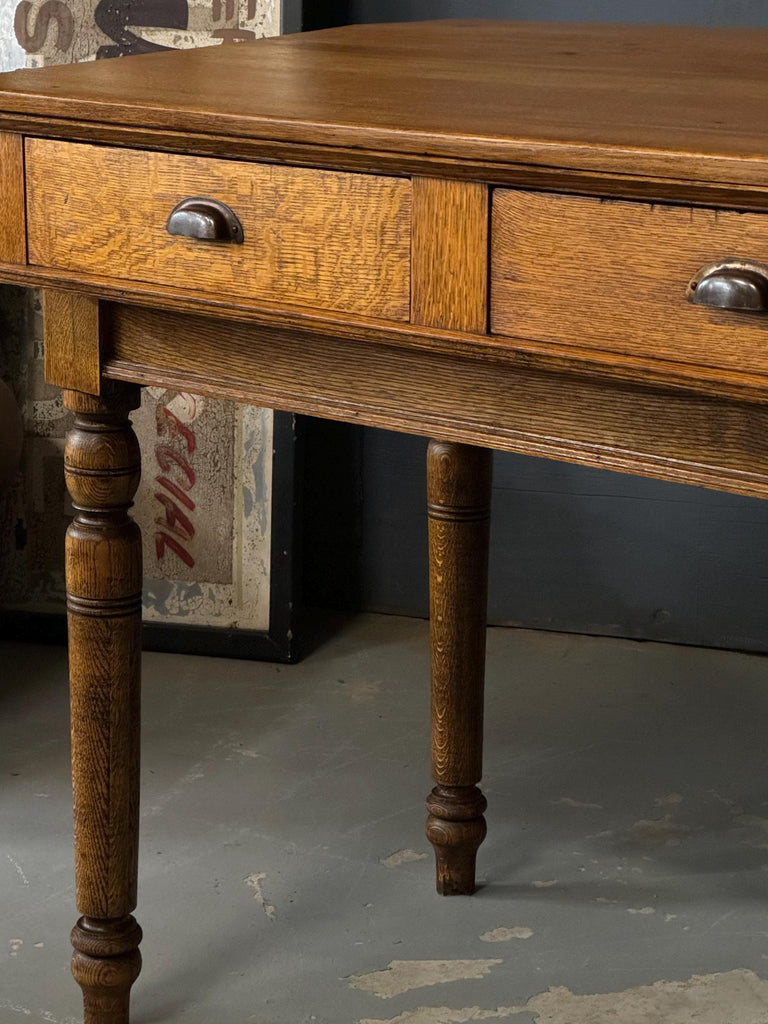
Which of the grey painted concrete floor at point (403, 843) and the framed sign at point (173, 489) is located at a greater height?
the framed sign at point (173, 489)

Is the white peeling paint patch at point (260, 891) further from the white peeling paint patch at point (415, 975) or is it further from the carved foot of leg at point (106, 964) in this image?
the carved foot of leg at point (106, 964)

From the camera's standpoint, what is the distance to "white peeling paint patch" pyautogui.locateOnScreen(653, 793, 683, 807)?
6.48 feet

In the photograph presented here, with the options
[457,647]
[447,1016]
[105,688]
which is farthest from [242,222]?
[447,1016]

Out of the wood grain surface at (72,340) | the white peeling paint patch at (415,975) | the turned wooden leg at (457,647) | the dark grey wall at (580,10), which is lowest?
Result: the white peeling paint patch at (415,975)

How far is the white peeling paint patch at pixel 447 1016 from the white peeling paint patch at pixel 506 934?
131 mm

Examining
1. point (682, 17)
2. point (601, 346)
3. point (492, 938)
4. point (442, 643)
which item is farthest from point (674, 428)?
point (682, 17)

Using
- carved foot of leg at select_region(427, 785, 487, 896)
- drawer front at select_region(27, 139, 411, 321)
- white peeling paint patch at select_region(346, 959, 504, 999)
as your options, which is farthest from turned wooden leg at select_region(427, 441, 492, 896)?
drawer front at select_region(27, 139, 411, 321)

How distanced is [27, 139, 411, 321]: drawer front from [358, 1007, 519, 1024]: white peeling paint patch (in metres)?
0.81

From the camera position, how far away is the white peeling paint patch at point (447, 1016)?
152cm

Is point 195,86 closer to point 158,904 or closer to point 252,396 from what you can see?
point 252,396

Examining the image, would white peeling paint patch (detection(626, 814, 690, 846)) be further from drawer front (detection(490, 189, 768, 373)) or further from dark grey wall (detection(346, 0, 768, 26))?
dark grey wall (detection(346, 0, 768, 26))

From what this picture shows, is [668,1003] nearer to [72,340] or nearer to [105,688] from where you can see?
[105,688]

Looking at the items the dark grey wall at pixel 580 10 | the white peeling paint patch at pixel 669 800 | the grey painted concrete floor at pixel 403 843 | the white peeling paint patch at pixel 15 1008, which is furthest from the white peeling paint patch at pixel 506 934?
the dark grey wall at pixel 580 10

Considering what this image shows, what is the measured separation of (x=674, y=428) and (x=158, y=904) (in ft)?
3.21
